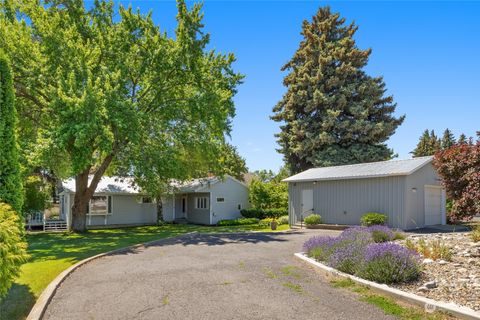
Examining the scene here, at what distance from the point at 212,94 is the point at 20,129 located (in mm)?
12755

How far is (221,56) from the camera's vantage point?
81.7 feet

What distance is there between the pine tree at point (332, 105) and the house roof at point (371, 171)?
28.8 ft

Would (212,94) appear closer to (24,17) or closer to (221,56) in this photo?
(221,56)

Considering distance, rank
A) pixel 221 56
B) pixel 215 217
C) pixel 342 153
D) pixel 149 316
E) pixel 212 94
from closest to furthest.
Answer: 1. pixel 149 316
2. pixel 212 94
3. pixel 221 56
4. pixel 215 217
5. pixel 342 153

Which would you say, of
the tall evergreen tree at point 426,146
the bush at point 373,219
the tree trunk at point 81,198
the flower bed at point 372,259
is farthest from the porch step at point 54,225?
the tall evergreen tree at point 426,146

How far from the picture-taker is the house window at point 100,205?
28438mm

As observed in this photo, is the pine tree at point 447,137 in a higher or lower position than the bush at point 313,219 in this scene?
higher

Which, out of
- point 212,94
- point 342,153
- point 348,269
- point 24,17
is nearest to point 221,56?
point 212,94

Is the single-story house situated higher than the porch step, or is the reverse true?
the single-story house

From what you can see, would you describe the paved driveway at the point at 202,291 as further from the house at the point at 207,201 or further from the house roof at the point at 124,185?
the house at the point at 207,201

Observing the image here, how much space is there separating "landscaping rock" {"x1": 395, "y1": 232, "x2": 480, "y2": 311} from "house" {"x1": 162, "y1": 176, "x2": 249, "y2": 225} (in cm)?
2161

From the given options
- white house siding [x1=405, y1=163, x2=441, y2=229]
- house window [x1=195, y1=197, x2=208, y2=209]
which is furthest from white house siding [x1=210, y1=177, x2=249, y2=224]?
white house siding [x1=405, y1=163, x2=441, y2=229]

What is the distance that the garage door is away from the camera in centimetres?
2058

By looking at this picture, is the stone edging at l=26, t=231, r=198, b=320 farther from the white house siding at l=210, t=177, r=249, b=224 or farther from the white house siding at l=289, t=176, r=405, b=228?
the white house siding at l=210, t=177, r=249, b=224
